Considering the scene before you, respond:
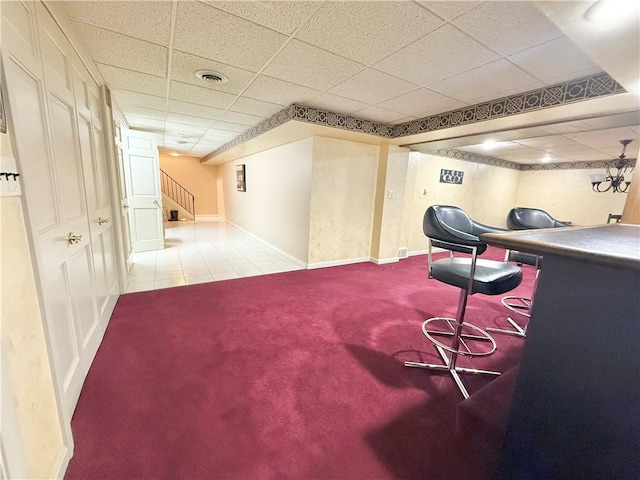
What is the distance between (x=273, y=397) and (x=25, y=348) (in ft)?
3.76

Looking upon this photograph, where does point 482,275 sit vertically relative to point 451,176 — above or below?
below

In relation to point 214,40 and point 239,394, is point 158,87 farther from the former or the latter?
point 239,394

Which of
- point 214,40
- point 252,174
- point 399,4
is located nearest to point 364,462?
point 399,4

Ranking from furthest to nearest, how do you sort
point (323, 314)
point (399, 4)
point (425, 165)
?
1. point (425, 165)
2. point (323, 314)
3. point (399, 4)

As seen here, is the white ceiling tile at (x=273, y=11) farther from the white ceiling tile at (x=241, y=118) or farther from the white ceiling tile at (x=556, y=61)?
the white ceiling tile at (x=241, y=118)

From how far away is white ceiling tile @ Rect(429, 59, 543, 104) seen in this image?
2.00 metres

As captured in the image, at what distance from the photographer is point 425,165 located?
16.6ft

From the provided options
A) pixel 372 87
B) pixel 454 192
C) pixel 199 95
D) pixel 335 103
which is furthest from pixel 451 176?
pixel 199 95

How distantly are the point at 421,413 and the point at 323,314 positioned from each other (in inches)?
50.9

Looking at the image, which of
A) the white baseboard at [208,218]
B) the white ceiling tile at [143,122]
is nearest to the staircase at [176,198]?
the white baseboard at [208,218]

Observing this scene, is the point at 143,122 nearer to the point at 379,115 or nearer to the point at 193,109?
the point at 193,109

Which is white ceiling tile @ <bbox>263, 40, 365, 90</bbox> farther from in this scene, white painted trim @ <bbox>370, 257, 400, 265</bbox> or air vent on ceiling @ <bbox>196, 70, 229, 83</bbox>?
white painted trim @ <bbox>370, 257, 400, 265</bbox>

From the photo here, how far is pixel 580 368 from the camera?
0.75 metres

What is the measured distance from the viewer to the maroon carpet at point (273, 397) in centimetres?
118
